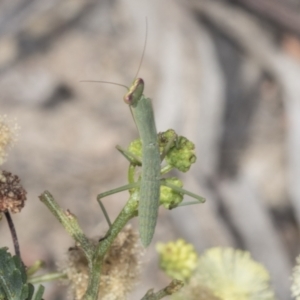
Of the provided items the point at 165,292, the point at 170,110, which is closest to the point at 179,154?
the point at 165,292

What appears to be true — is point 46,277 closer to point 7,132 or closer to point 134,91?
point 7,132

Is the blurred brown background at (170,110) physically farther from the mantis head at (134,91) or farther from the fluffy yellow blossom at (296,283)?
the fluffy yellow blossom at (296,283)

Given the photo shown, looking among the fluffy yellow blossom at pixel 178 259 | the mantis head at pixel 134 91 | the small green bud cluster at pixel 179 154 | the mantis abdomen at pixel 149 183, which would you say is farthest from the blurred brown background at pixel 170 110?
the small green bud cluster at pixel 179 154

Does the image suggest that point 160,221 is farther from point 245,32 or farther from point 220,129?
point 245,32

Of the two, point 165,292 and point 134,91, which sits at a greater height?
point 134,91

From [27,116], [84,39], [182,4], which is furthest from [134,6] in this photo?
[27,116]

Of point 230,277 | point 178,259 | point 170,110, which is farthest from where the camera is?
point 170,110
